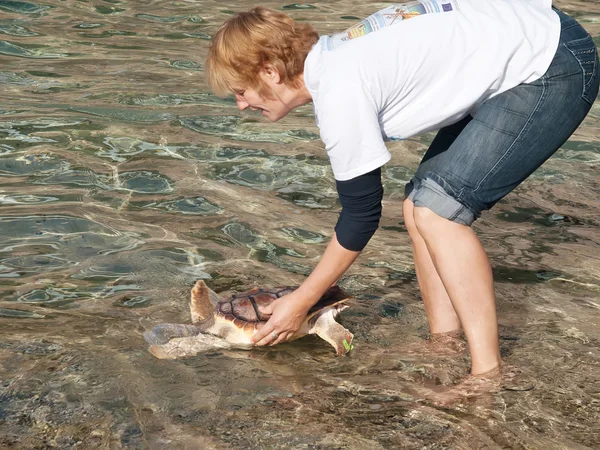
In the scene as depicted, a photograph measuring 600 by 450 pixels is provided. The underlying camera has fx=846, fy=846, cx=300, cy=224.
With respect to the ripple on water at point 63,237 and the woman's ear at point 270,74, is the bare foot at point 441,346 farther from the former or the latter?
the ripple on water at point 63,237

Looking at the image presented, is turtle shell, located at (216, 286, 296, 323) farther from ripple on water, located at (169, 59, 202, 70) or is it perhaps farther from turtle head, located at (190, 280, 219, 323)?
ripple on water, located at (169, 59, 202, 70)

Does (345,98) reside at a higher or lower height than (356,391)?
higher

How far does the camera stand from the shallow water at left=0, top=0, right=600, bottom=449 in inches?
122

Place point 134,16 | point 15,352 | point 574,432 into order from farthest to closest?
point 134,16
point 15,352
point 574,432

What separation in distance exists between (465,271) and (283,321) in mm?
772

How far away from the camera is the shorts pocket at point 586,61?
122 inches

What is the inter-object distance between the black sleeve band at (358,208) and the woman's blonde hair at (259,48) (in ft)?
1.41

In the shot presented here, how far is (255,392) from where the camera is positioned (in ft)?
10.9

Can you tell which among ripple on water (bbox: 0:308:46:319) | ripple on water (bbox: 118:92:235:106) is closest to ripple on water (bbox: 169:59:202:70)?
ripple on water (bbox: 118:92:235:106)

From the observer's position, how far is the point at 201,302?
3980mm

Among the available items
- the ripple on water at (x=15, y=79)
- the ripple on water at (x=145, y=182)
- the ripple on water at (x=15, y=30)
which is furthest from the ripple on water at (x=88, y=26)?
the ripple on water at (x=145, y=182)

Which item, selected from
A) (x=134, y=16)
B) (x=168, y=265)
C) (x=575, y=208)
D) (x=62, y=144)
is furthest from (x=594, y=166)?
(x=134, y=16)

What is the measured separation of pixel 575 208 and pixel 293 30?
3.38 meters

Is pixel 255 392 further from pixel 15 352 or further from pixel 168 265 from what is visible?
pixel 168 265
